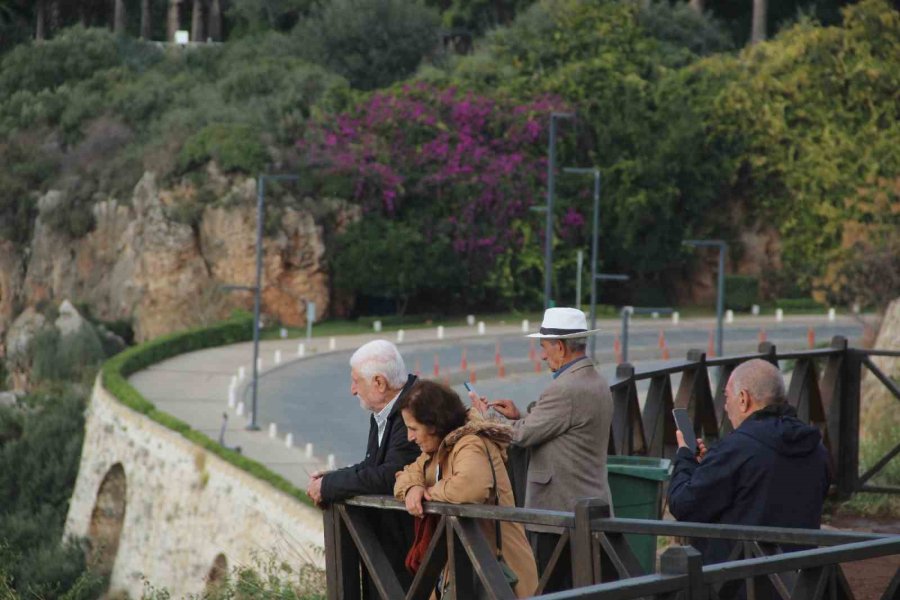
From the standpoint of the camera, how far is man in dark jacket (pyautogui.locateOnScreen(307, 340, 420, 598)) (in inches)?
231

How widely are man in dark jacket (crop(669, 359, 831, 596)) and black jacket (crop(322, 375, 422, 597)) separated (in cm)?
99

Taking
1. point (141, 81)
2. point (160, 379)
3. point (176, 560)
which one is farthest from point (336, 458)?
point (141, 81)

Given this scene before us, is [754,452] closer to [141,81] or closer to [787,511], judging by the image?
[787,511]

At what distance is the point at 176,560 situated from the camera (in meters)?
27.5

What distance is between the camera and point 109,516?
3081 cm

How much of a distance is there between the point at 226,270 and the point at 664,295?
1299 cm

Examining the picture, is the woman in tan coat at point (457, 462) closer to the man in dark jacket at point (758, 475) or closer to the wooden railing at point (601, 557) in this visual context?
the wooden railing at point (601, 557)

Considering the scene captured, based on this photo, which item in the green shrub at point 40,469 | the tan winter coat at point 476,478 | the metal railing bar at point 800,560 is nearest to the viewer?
the metal railing bar at point 800,560

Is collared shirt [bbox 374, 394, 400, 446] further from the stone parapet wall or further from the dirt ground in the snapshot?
the stone parapet wall

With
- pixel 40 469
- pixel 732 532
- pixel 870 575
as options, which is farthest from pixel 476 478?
pixel 40 469

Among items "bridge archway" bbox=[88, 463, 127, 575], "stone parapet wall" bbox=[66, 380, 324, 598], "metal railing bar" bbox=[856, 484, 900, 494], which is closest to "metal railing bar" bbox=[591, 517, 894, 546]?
"metal railing bar" bbox=[856, 484, 900, 494]

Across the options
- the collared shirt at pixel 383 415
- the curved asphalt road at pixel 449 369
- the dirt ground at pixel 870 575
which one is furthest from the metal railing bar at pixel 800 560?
the curved asphalt road at pixel 449 369

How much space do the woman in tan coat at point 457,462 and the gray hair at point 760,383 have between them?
3.07 ft

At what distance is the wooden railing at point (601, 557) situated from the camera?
4.40 m
